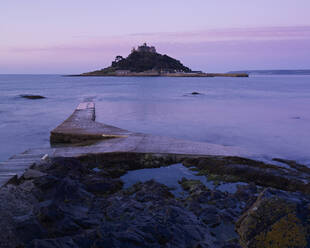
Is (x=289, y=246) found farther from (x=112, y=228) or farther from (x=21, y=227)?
(x=21, y=227)

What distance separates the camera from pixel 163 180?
10.3 metres

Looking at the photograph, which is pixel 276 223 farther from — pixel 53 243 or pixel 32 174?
pixel 32 174

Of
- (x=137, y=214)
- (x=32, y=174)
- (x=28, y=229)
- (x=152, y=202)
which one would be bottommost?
(x=152, y=202)

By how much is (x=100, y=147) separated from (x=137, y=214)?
20.8ft

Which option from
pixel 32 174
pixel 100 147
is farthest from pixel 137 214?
pixel 100 147

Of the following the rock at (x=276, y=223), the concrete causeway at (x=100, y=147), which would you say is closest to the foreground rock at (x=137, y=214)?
the rock at (x=276, y=223)

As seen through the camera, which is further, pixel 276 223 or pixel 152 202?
pixel 152 202

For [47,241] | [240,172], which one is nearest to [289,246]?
[47,241]

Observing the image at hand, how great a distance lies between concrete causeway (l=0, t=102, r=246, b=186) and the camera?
10.6m

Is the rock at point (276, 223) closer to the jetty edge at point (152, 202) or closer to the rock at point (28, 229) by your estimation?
the jetty edge at point (152, 202)

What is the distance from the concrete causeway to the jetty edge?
77 millimetres

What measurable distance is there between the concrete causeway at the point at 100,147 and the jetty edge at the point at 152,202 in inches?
3.0

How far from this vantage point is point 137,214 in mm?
6734

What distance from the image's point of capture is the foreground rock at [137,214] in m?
5.16
